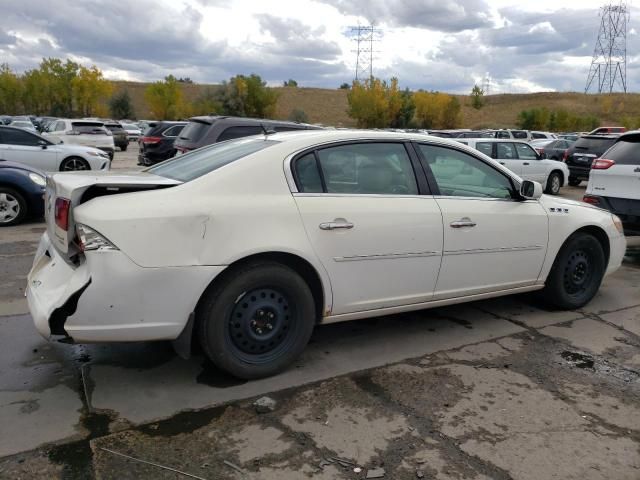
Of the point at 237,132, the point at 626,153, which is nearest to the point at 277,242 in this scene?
the point at 626,153

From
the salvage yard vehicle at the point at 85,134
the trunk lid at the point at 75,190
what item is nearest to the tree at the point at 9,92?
the salvage yard vehicle at the point at 85,134

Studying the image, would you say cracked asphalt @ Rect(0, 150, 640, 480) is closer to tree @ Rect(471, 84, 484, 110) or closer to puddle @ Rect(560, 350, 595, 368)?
puddle @ Rect(560, 350, 595, 368)

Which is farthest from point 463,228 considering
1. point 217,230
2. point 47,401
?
point 47,401

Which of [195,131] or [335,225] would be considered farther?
[195,131]

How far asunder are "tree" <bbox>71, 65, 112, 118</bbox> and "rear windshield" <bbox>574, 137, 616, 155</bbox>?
Result: 67.7m

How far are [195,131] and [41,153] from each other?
3.91 m

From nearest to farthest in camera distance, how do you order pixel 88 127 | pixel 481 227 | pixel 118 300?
pixel 118 300
pixel 481 227
pixel 88 127

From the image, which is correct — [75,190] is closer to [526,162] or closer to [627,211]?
[627,211]

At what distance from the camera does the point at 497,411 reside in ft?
10.8

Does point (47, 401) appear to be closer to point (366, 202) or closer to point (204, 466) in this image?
point (204, 466)

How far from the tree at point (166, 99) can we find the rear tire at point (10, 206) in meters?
71.4

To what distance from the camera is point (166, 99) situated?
7662 centimetres

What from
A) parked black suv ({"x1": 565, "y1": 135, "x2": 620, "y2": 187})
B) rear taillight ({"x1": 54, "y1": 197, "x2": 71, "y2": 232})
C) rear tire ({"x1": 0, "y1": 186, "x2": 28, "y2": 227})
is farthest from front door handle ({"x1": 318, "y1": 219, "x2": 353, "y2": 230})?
parked black suv ({"x1": 565, "y1": 135, "x2": 620, "y2": 187})

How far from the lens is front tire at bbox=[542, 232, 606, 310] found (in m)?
5.02
